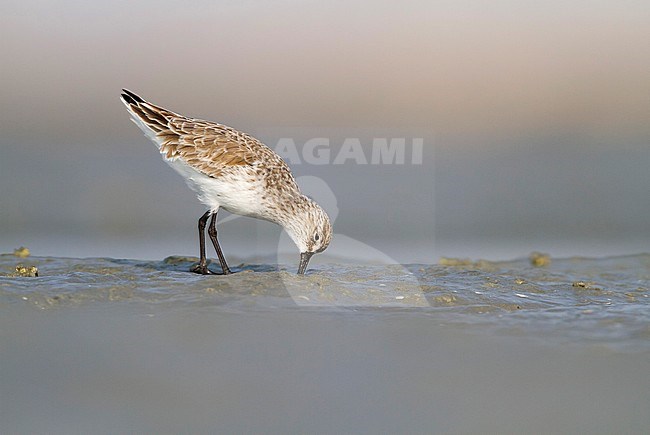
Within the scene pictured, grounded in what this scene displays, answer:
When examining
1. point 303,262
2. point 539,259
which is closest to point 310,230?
point 303,262

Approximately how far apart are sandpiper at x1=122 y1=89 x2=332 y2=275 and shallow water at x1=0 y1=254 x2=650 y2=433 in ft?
2.34

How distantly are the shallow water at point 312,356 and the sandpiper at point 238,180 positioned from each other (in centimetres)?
71

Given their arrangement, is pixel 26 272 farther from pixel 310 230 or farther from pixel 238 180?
pixel 310 230

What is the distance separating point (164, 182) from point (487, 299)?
7307 mm

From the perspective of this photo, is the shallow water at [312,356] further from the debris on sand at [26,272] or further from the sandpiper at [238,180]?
the sandpiper at [238,180]

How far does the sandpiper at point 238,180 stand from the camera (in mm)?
7383

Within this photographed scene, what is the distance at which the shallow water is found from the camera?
422cm

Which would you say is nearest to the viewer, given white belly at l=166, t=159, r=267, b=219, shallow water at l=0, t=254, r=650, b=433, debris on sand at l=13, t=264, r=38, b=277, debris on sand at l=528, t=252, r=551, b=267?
shallow water at l=0, t=254, r=650, b=433

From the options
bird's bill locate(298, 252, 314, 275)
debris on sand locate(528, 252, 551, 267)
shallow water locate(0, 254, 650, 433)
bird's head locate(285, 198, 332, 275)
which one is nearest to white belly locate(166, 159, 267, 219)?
bird's head locate(285, 198, 332, 275)

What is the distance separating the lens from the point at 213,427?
13.5 ft

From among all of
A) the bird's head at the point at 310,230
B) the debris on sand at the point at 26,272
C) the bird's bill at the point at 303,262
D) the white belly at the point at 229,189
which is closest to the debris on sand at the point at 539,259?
the bird's head at the point at 310,230

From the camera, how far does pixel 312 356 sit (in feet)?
16.1

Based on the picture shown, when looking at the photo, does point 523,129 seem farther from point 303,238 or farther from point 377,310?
point 377,310

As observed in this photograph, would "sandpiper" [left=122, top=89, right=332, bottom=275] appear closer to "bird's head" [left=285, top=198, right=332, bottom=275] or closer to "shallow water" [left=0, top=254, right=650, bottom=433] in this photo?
"bird's head" [left=285, top=198, right=332, bottom=275]
